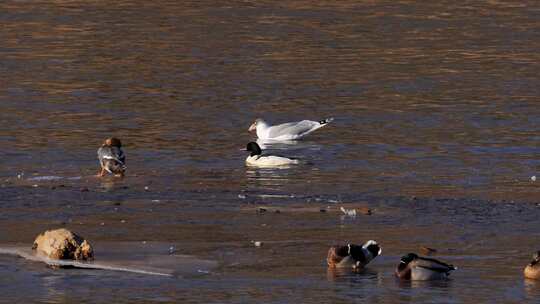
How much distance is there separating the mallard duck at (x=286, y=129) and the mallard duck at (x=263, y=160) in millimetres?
2121

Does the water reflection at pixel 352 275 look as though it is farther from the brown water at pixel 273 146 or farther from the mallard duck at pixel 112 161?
the mallard duck at pixel 112 161

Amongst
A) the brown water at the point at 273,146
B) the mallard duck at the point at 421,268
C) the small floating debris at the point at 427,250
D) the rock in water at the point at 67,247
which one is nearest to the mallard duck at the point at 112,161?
the brown water at the point at 273,146

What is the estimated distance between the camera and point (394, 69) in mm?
29797

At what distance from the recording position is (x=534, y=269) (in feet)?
40.6

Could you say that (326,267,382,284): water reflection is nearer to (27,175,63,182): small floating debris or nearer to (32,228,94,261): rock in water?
(32,228,94,261): rock in water

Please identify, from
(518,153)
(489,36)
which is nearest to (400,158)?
(518,153)

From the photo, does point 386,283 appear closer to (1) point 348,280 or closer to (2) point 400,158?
(1) point 348,280

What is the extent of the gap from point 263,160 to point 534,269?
770 centimetres

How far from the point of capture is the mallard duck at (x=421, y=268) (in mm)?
12375

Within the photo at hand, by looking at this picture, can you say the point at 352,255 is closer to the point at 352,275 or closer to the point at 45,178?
the point at 352,275

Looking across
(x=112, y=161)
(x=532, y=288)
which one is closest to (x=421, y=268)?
(x=532, y=288)

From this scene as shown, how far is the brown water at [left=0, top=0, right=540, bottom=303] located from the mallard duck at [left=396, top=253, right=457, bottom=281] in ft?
0.30

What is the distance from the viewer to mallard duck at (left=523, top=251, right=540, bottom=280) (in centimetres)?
1234

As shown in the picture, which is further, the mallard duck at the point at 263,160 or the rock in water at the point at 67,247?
the mallard duck at the point at 263,160
